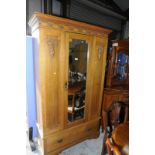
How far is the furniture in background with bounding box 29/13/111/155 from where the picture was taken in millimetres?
1651

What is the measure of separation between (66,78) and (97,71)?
1.91ft

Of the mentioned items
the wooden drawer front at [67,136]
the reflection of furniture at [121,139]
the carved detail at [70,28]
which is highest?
the carved detail at [70,28]

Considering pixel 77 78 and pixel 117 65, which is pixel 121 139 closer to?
pixel 77 78

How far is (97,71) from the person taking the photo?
219cm

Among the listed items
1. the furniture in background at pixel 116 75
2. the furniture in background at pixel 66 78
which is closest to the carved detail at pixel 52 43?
the furniture in background at pixel 66 78

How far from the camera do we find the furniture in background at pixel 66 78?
65.0 inches

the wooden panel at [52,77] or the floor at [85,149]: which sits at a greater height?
the wooden panel at [52,77]

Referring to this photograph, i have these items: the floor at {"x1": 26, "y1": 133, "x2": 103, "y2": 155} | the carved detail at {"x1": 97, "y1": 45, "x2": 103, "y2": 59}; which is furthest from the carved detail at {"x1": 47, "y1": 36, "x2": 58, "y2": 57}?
the floor at {"x1": 26, "y1": 133, "x2": 103, "y2": 155}

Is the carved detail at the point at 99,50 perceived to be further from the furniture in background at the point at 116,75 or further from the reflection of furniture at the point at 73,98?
the furniture in background at the point at 116,75

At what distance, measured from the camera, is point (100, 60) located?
2.18 meters

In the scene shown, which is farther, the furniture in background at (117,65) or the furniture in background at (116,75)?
the furniture in background at (117,65)
